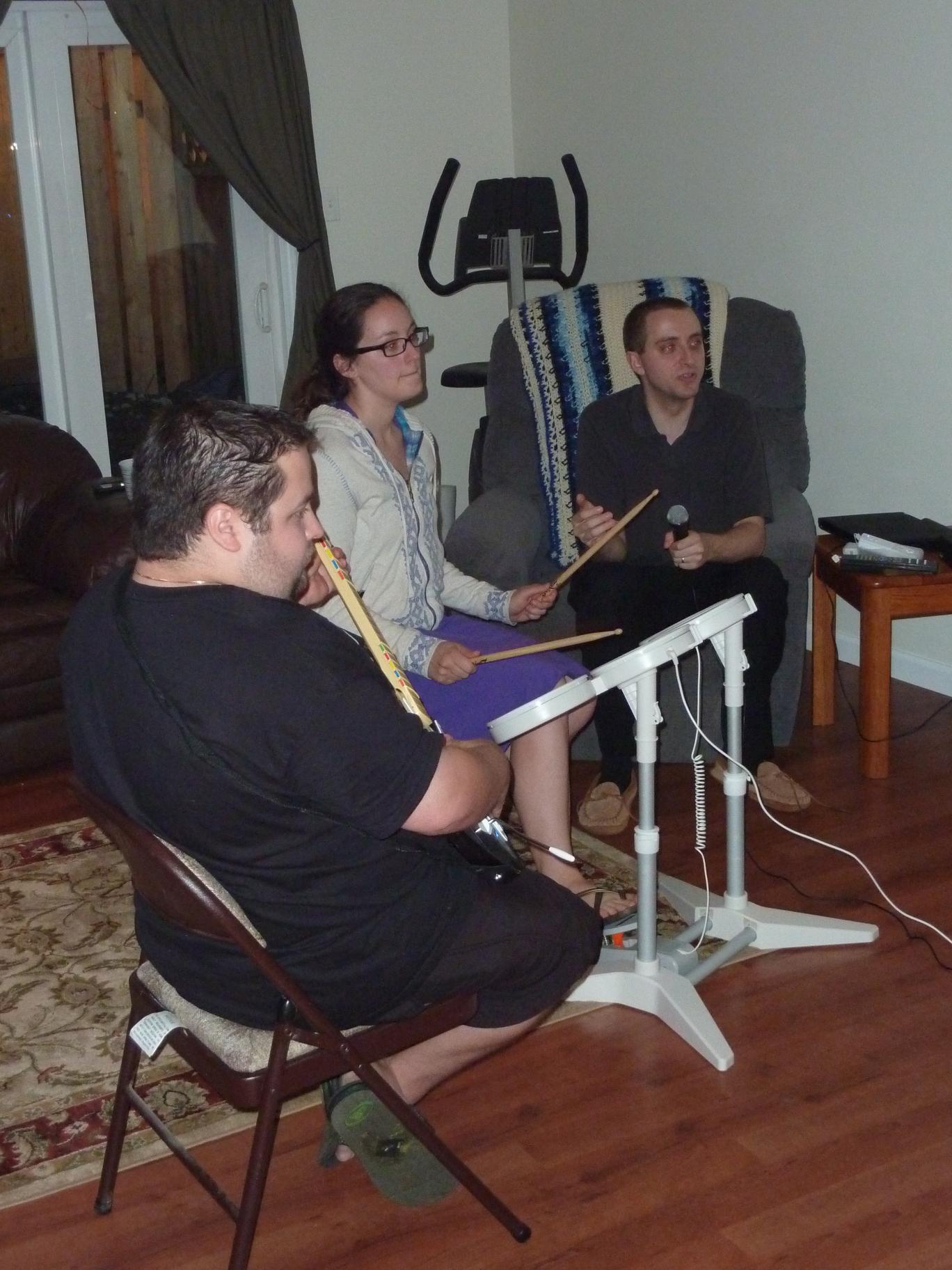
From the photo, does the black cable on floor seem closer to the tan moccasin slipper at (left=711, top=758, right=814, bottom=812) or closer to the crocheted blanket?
the tan moccasin slipper at (left=711, top=758, right=814, bottom=812)

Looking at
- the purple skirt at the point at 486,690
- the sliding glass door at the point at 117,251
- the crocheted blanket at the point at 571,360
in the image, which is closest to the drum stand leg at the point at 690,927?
the purple skirt at the point at 486,690

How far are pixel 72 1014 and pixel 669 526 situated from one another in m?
1.69

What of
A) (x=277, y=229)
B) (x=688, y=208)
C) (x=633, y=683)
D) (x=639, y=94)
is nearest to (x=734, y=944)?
(x=633, y=683)

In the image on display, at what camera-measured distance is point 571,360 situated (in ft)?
12.0

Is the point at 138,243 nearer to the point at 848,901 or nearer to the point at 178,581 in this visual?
the point at 848,901

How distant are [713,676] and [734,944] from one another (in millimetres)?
986

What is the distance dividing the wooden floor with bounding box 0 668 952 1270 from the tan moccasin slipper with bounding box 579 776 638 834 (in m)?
0.64

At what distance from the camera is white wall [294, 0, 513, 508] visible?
16.4ft

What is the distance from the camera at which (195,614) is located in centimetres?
143

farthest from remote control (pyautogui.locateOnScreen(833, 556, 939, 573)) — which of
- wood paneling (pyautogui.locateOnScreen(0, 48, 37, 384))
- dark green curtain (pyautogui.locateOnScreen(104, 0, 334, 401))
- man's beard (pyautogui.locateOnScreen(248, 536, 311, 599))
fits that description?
wood paneling (pyautogui.locateOnScreen(0, 48, 37, 384))

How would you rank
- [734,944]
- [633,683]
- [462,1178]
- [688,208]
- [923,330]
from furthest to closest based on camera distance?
[688,208] → [923,330] → [734,944] → [633,683] → [462,1178]

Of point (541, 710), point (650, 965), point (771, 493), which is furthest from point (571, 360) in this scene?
point (541, 710)

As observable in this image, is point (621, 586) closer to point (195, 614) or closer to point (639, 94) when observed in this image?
point (195, 614)

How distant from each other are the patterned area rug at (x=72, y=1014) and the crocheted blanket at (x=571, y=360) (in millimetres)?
1048
